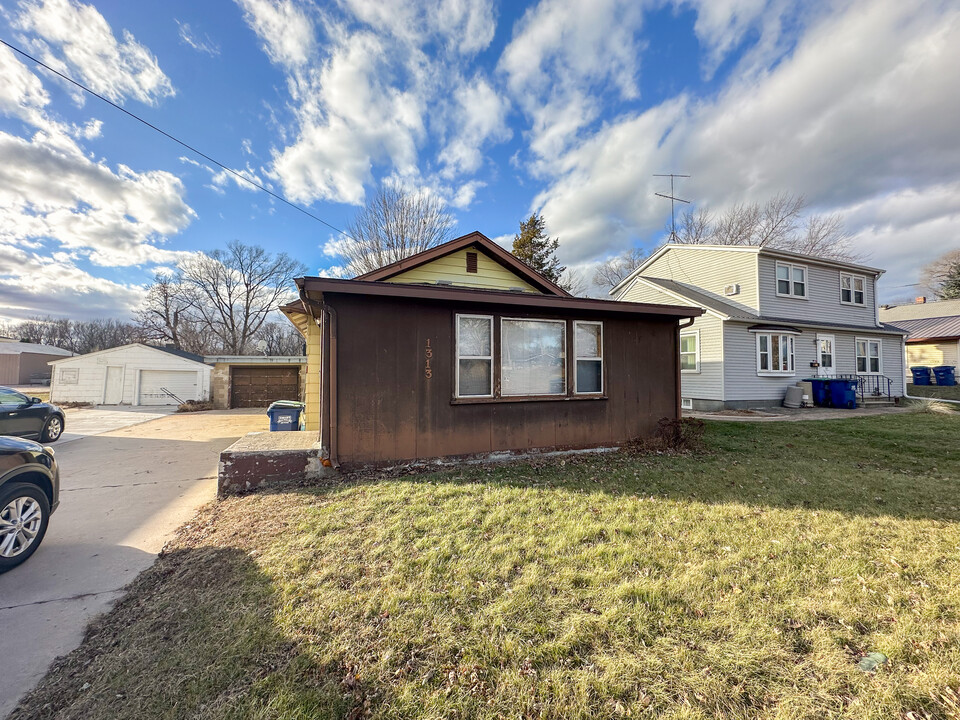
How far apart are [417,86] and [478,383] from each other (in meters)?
9.60

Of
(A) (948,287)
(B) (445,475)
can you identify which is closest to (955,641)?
(B) (445,475)

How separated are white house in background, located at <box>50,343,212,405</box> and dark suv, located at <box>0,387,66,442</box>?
8961mm

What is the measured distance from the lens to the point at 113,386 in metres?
17.6

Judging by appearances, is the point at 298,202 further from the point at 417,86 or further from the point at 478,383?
the point at 478,383

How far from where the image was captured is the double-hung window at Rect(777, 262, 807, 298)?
45.1 feet

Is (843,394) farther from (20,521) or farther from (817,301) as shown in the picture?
(20,521)

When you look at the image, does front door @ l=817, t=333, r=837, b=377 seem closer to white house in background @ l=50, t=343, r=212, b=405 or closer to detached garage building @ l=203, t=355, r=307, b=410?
detached garage building @ l=203, t=355, r=307, b=410

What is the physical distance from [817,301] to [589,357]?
14.1 metres

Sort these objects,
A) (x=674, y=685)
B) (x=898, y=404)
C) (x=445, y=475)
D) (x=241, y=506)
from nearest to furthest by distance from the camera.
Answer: (x=674, y=685) → (x=241, y=506) → (x=445, y=475) → (x=898, y=404)

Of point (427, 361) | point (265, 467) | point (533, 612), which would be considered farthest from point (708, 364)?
point (265, 467)

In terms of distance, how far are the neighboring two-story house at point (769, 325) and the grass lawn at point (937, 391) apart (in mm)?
2493

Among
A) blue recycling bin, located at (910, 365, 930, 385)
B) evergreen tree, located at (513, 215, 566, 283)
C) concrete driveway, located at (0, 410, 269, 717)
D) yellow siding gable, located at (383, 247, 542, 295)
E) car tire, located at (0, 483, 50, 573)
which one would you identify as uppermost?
evergreen tree, located at (513, 215, 566, 283)

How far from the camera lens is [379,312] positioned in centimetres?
527

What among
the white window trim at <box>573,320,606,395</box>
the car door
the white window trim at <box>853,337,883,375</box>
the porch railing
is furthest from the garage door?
the white window trim at <box>853,337,883,375</box>
